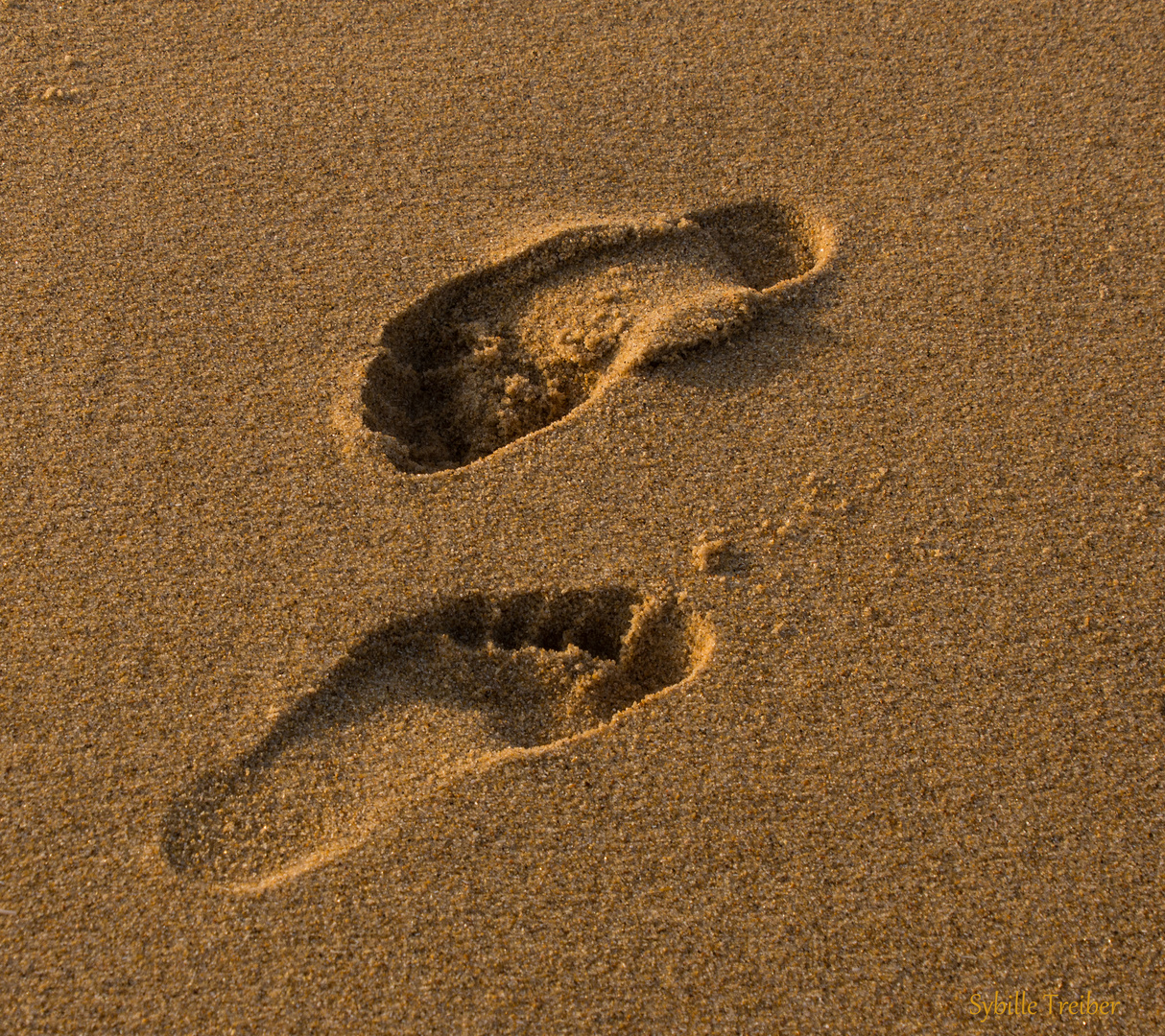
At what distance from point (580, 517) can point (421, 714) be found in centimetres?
35

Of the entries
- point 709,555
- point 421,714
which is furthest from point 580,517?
point 421,714

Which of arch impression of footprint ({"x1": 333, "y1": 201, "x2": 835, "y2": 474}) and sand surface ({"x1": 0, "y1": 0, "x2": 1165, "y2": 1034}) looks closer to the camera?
sand surface ({"x1": 0, "y1": 0, "x2": 1165, "y2": 1034})

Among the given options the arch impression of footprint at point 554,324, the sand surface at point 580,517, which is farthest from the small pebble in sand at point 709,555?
the arch impression of footprint at point 554,324

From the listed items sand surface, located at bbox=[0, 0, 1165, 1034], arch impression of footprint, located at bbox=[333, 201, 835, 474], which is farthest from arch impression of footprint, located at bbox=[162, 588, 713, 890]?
arch impression of footprint, located at bbox=[333, 201, 835, 474]

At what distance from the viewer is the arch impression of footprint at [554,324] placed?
1626 mm

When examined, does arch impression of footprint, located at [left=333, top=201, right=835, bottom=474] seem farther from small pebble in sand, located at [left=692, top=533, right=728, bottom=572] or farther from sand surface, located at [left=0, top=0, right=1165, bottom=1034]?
small pebble in sand, located at [left=692, top=533, right=728, bottom=572]

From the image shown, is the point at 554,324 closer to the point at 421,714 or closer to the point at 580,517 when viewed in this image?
the point at 580,517

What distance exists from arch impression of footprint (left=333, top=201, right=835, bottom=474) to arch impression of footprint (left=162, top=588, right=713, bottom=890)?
31 cm

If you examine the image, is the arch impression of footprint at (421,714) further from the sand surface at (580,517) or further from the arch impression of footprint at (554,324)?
the arch impression of footprint at (554,324)

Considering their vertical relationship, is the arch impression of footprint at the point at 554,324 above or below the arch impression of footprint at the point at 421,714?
above

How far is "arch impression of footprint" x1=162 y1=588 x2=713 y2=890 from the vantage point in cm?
129

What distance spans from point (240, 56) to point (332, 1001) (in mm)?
1658

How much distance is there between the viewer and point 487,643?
1.43 meters

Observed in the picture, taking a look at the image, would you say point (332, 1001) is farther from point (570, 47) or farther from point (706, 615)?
point (570, 47)
